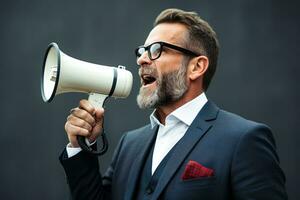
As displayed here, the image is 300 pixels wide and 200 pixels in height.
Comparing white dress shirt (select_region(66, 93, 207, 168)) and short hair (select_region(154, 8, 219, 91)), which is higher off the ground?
short hair (select_region(154, 8, 219, 91))

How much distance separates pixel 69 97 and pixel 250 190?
204 centimetres

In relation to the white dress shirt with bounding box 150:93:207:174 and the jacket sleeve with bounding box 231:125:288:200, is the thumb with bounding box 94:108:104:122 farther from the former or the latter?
the jacket sleeve with bounding box 231:125:288:200

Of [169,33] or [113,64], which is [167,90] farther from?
[113,64]

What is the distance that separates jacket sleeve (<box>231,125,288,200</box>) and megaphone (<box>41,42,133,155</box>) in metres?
0.53

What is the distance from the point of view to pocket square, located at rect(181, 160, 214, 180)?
139 centimetres

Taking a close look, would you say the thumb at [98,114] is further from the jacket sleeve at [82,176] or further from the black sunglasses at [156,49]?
the black sunglasses at [156,49]

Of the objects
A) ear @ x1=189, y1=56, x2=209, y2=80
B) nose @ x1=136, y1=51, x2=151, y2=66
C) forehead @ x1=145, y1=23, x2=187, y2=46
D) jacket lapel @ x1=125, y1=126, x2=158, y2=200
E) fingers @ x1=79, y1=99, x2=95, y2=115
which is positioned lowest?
jacket lapel @ x1=125, y1=126, x2=158, y2=200

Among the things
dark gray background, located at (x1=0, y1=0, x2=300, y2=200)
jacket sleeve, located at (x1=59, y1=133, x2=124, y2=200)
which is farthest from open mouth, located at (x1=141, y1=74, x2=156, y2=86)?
dark gray background, located at (x1=0, y1=0, x2=300, y2=200)

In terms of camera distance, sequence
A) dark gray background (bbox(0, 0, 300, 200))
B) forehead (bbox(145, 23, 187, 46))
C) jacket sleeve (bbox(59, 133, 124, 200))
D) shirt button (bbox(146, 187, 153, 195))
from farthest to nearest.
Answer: dark gray background (bbox(0, 0, 300, 200)), forehead (bbox(145, 23, 187, 46)), jacket sleeve (bbox(59, 133, 124, 200)), shirt button (bbox(146, 187, 153, 195))

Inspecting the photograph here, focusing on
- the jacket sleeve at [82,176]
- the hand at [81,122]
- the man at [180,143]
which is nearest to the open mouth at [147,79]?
the man at [180,143]

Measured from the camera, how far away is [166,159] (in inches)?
60.0

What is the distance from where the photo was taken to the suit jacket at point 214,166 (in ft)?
4.46

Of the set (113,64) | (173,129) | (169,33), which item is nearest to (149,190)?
(173,129)

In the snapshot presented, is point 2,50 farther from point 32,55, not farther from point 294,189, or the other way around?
point 294,189
